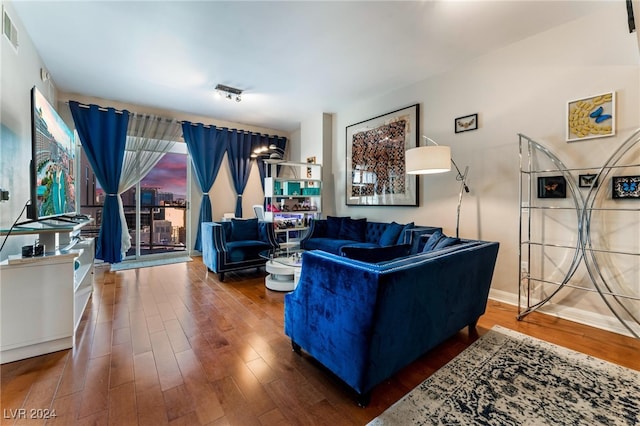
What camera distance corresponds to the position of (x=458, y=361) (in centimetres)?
196

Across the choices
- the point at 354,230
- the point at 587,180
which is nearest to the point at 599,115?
the point at 587,180

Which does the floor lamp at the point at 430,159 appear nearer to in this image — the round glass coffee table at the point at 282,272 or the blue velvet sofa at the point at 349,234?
the blue velvet sofa at the point at 349,234

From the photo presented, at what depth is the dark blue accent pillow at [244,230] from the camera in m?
4.44

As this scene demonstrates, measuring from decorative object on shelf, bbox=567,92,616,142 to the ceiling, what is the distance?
0.83 meters

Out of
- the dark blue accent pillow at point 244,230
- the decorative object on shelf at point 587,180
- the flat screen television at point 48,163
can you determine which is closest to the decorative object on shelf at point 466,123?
the decorative object on shelf at point 587,180

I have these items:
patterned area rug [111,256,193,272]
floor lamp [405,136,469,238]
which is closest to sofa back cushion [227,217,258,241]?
patterned area rug [111,256,193,272]

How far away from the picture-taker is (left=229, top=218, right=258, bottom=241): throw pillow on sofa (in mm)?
4434

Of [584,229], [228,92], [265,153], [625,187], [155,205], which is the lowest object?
[584,229]

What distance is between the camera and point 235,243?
4.13 m

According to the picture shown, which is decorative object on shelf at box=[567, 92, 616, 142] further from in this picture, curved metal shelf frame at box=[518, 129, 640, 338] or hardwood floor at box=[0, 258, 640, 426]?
hardwood floor at box=[0, 258, 640, 426]

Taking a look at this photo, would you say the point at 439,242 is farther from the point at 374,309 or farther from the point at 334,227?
the point at 334,227

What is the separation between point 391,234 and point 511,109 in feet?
6.82

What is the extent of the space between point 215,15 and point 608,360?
4.33 metres

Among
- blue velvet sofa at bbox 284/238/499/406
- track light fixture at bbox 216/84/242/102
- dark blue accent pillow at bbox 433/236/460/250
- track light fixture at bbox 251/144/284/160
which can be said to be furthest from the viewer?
track light fixture at bbox 251/144/284/160
